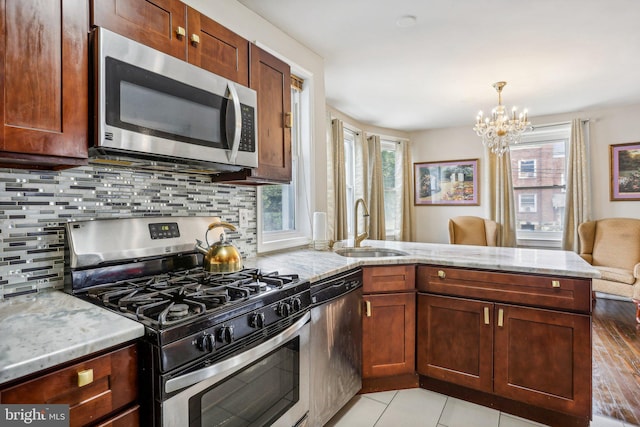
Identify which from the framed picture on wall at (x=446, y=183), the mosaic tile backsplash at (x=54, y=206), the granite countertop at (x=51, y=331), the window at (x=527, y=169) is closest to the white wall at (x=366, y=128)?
the framed picture on wall at (x=446, y=183)

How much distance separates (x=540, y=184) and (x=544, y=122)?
35.0 inches

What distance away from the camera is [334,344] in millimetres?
1854

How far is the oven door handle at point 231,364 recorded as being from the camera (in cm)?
100

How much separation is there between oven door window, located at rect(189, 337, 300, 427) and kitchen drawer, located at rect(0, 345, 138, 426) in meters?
0.21

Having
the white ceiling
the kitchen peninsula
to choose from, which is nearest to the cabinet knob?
the kitchen peninsula

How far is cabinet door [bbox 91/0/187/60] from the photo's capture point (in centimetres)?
122

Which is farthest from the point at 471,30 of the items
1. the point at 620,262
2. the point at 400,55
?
the point at 620,262

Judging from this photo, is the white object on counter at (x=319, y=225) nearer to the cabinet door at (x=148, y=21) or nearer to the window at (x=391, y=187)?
the cabinet door at (x=148, y=21)

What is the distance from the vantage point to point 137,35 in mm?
1306

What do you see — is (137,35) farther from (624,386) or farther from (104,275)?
(624,386)

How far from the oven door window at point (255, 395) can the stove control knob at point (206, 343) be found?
0.15m

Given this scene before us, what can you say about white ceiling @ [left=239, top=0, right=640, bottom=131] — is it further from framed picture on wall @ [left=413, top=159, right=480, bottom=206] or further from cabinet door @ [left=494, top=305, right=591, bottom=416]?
cabinet door @ [left=494, top=305, right=591, bottom=416]

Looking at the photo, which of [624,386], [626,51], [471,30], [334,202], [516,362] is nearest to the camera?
[516,362]

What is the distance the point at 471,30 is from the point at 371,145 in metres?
2.79
